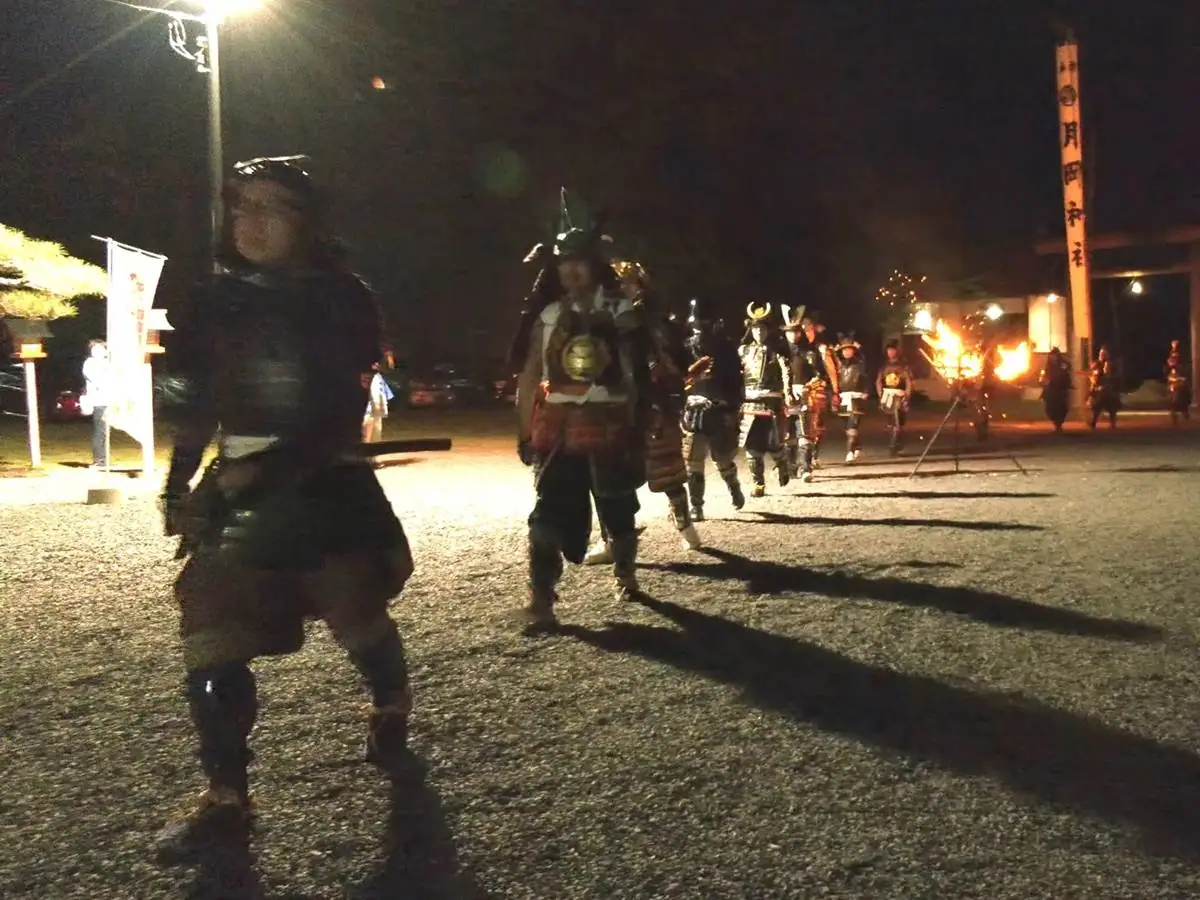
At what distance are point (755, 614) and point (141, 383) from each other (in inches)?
390

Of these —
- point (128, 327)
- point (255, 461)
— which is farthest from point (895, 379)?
point (255, 461)

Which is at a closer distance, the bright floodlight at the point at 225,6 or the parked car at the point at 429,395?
the bright floodlight at the point at 225,6

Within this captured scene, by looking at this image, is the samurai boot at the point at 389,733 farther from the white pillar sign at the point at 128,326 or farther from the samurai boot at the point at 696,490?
the white pillar sign at the point at 128,326

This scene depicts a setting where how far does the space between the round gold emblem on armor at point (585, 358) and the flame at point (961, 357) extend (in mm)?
9690

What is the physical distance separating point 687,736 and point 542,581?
1.84 m

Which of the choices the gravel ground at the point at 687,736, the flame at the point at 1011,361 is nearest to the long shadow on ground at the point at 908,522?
the gravel ground at the point at 687,736

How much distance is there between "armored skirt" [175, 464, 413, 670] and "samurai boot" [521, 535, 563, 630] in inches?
83.9

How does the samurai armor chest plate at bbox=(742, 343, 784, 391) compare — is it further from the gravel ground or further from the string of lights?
the string of lights

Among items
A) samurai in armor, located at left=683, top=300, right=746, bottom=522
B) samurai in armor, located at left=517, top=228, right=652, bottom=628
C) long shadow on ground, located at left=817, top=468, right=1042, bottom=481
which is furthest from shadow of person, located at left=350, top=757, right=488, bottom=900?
long shadow on ground, located at left=817, top=468, right=1042, bottom=481

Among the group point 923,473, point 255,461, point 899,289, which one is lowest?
point 923,473

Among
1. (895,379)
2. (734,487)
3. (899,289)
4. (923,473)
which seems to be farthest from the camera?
(899,289)

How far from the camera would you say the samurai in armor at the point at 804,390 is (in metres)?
12.9

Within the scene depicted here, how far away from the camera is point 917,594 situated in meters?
7.15

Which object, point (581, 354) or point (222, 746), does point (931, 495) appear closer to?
point (581, 354)
